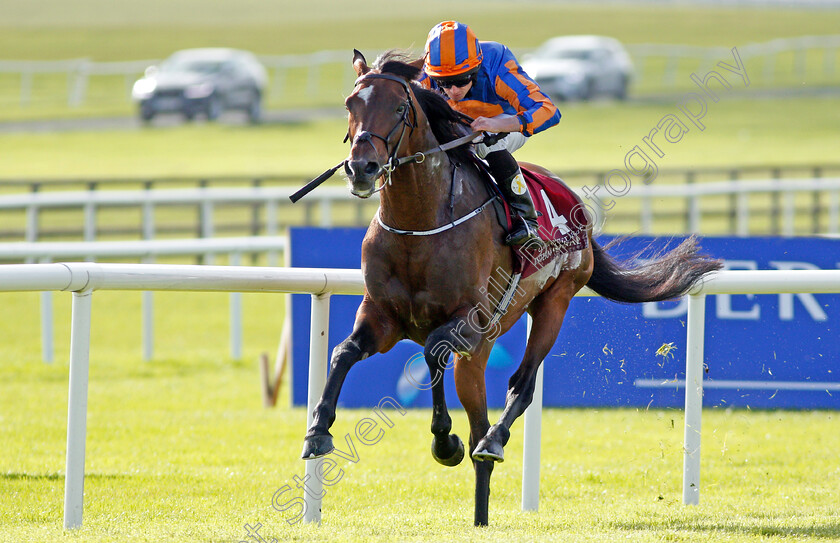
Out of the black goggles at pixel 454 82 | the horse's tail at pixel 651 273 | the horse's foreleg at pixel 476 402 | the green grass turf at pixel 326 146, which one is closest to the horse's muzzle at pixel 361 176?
the black goggles at pixel 454 82

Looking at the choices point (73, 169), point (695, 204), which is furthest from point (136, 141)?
point (695, 204)

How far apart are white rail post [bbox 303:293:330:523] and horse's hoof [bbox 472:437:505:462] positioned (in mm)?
706

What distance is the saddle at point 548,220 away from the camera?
4.36 meters

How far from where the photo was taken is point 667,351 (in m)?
4.99

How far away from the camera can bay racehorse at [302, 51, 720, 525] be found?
3.78m

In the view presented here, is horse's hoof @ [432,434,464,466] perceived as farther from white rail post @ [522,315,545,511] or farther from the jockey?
the jockey

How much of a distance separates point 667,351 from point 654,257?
46 cm

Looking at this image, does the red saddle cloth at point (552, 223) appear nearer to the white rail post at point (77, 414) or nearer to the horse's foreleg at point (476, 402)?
the horse's foreleg at point (476, 402)

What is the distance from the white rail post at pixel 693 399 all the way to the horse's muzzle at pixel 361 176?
177cm

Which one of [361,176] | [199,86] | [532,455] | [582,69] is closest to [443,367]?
[532,455]

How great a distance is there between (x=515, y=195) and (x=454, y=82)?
519mm

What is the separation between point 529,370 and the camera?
434cm

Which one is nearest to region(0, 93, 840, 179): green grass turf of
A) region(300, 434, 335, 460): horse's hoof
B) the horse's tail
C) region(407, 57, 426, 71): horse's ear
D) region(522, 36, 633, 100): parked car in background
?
region(522, 36, 633, 100): parked car in background

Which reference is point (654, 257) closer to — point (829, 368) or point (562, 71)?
point (829, 368)
